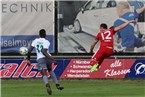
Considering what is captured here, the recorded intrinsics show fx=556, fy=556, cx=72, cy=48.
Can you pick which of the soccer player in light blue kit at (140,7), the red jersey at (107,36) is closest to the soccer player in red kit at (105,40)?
the red jersey at (107,36)

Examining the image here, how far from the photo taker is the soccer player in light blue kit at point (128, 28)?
33156 mm

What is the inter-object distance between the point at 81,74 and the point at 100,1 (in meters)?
5.85

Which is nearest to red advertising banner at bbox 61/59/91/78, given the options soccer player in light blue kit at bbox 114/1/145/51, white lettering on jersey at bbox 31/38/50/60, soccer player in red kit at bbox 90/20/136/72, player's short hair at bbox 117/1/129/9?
soccer player in light blue kit at bbox 114/1/145/51

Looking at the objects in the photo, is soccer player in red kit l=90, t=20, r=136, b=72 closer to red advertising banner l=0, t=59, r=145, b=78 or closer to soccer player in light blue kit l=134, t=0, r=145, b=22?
red advertising banner l=0, t=59, r=145, b=78

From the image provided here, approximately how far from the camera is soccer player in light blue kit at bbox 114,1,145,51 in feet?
109

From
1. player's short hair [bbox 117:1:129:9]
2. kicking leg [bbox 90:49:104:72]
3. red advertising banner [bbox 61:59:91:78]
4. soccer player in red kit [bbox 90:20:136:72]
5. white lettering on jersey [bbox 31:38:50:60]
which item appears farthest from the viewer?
player's short hair [bbox 117:1:129:9]

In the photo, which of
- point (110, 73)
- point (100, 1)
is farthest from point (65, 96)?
point (100, 1)

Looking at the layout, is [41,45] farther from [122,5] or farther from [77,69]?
[122,5]

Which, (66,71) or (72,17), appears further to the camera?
(72,17)

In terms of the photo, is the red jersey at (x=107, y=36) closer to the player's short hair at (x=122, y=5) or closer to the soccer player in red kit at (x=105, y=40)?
the soccer player in red kit at (x=105, y=40)

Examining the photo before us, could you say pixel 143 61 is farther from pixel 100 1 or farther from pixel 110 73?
pixel 100 1

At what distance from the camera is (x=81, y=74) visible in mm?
29047

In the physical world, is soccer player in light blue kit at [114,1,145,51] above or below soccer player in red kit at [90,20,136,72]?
below

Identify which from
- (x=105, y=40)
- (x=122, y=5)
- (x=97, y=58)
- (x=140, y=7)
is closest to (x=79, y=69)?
(x=122, y=5)
